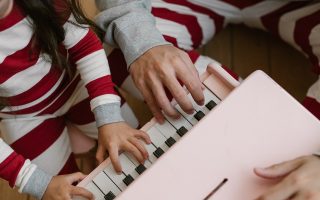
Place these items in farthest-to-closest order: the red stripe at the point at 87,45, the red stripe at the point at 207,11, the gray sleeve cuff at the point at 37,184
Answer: the red stripe at the point at 207,11 < the red stripe at the point at 87,45 < the gray sleeve cuff at the point at 37,184

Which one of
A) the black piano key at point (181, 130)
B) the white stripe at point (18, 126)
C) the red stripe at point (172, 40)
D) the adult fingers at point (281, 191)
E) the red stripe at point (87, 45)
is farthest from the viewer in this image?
the red stripe at point (172, 40)

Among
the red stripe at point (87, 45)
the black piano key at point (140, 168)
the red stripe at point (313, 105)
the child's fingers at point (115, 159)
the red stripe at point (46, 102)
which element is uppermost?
the red stripe at point (87, 45)

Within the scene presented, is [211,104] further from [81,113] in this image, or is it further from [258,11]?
[258,11]

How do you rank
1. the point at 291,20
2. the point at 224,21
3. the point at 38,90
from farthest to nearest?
the point at 224,21, the point at 291,20, the point at 38,90

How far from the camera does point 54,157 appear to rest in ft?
3.63

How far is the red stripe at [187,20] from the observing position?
1215 millimetres

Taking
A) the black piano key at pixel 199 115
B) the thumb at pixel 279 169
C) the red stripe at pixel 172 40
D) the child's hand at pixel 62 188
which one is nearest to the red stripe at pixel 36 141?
the child's hand at pixel 62 188

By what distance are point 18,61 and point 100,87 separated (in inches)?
6.6

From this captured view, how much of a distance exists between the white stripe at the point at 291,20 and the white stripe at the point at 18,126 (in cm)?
74

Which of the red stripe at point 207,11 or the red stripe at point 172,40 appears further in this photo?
the red stripe at point 207,11

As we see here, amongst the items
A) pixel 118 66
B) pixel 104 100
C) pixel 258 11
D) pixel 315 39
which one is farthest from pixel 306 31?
pixel 104 100

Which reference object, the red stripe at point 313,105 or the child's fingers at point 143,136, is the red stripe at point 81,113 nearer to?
the child's fingers at point 143,136

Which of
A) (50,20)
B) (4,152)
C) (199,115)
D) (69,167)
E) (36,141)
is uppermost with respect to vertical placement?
(50,20)

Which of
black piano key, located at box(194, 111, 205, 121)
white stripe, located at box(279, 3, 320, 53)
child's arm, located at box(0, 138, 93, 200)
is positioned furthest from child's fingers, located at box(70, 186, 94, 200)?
white stripe, located at box(279, 3, 320, 53)
